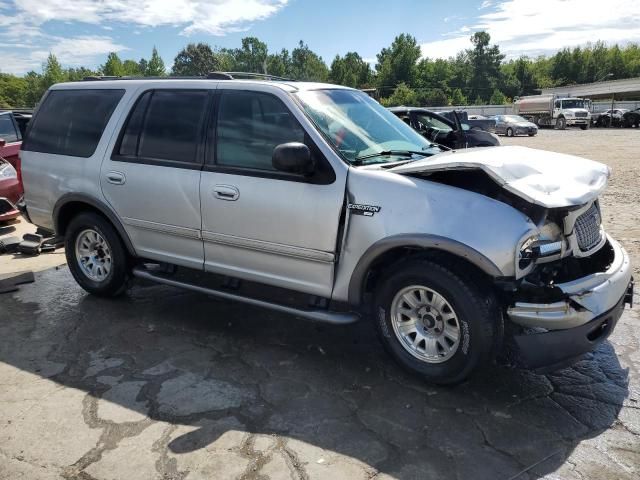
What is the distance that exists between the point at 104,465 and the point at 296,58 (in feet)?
468

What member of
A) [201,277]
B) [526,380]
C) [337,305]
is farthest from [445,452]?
[201,277]

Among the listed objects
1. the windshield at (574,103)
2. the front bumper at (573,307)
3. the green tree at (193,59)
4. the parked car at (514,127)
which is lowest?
the parked car at (514,127)

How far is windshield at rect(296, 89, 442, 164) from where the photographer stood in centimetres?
380

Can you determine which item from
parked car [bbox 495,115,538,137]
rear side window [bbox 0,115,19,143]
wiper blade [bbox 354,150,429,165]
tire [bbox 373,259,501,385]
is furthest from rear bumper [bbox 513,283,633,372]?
parked car [bbox 495,115,538,137]

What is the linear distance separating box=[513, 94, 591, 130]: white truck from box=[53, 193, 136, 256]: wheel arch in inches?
1591

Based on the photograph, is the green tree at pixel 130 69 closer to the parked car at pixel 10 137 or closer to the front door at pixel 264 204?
the parked car at pixel 10 137

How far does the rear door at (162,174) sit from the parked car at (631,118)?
1528 inches

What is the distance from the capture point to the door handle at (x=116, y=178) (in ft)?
15.0

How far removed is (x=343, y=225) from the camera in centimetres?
353

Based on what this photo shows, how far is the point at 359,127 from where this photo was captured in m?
4.04

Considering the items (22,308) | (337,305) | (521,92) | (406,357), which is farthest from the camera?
(521,92)

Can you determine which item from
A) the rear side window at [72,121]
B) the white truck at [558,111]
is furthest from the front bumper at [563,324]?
the white truck at [558,111]

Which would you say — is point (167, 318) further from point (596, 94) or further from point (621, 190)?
point (596, 94)

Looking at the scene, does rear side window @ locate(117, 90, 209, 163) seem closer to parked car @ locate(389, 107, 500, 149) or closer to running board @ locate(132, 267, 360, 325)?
running board @ locate(132, 267, 360, 325)
